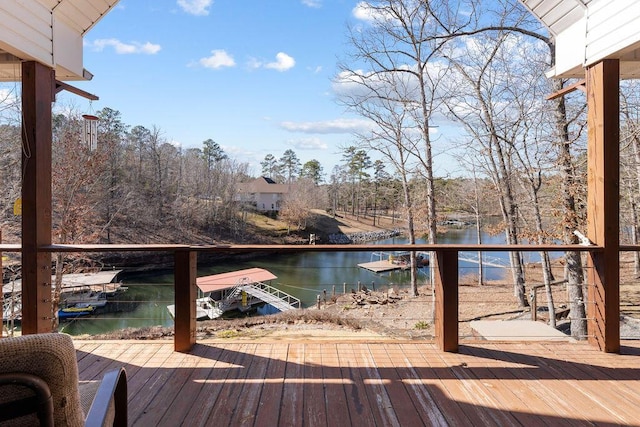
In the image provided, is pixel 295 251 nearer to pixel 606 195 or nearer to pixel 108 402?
pixel 108 402

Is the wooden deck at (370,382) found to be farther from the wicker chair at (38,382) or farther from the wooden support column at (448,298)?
the wicker chair at (38,382)

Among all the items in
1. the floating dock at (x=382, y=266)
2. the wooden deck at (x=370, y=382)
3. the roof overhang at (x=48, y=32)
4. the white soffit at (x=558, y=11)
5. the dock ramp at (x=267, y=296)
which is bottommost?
the dock ramp at (x=267, y=296)

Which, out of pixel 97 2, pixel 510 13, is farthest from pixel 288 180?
pixel 97 2

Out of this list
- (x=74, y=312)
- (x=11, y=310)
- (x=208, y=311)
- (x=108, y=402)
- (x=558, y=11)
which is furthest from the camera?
(x=208, y=311)

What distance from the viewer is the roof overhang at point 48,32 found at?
8.63 feet

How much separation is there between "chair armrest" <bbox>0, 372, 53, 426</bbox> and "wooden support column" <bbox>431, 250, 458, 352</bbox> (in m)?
2.58

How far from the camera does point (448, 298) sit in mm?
3043

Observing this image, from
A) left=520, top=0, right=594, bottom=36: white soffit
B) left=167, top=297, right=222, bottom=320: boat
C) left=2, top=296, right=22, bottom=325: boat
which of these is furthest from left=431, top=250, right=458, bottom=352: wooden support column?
left=167, top=297, right=222, bottom=320: boat

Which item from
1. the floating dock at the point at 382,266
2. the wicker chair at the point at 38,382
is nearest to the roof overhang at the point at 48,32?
the wicker chair at the point at 38,382

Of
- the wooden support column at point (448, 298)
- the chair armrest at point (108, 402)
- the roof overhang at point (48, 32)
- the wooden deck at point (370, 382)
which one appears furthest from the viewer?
the wooden support column at point (448, 298)

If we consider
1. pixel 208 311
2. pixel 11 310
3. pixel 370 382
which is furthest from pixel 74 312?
pixel 370 382

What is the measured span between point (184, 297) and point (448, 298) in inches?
78.7

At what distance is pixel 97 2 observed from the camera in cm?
320

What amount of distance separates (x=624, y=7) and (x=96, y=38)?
13439mm
